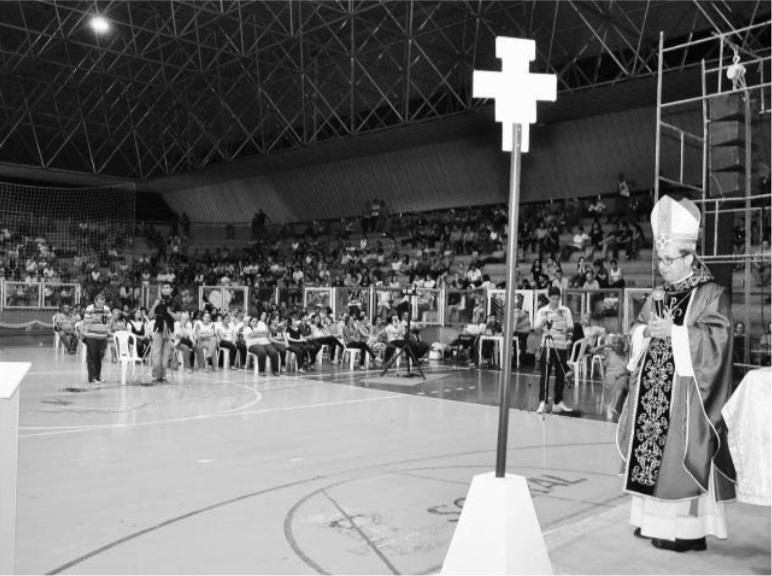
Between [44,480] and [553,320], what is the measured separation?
19.3ft

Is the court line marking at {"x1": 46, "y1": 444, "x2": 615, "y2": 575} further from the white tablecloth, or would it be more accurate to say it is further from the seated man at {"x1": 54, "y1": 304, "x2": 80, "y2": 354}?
the seated man at {"x1": 54, "y1": 304, "x2": 80, "y2": 354}

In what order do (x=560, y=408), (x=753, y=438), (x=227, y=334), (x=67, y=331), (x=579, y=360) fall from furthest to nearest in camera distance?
(x=67, y=331) → (x=227, y=334) → (x=579, y=360) → (x=560, y=408) → (x=753, y=438)

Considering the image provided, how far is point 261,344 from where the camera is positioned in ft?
45.2

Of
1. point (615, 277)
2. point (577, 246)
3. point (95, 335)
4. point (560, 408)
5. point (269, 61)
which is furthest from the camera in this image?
point (269, 61)

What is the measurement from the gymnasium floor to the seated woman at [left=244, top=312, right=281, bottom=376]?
327 cm

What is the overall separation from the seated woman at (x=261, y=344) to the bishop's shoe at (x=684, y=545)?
10085 mm

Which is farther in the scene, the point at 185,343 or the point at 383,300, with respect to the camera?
the point at 383,300

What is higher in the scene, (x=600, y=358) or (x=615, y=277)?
(x=615, y=277)

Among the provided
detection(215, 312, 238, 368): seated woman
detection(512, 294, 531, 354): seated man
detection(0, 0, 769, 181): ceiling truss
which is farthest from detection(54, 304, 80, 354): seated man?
detection(512, 294, 531, 354): seated man

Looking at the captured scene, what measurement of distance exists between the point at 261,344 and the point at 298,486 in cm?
859

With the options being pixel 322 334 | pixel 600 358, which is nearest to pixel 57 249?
pixel 322 334

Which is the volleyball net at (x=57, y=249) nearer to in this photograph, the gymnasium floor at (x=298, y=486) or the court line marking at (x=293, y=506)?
the gymnasium floor at (x=298, y=486)

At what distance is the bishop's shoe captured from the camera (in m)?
3.88

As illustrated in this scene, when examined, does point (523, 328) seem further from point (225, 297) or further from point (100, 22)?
point (100, 22)
